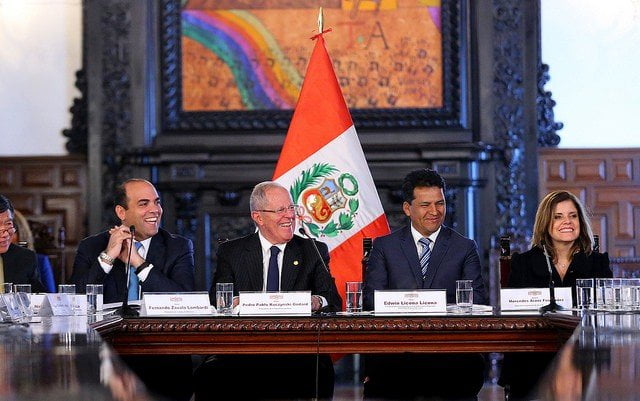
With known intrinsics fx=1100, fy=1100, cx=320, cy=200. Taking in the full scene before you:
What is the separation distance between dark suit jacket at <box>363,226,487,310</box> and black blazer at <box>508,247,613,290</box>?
172 mm

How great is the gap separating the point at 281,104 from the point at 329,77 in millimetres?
1401

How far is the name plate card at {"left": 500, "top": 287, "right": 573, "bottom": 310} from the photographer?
4.31 m

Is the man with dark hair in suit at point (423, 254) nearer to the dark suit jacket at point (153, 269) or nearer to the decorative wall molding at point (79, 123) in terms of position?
the dark suit jacket at point (153, 269)

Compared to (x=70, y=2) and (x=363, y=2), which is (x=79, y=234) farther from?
(x=363, y=2)

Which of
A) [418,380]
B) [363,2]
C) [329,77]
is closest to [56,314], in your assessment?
[418,380]

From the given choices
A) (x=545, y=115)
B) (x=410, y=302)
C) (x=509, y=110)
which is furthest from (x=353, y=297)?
(x=545, y=115)

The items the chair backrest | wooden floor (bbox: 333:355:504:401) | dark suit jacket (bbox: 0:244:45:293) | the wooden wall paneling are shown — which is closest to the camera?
the chair backrest

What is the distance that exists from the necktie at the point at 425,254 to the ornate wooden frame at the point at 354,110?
264 centimetres

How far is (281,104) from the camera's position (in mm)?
7668

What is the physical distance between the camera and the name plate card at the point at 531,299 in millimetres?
4309

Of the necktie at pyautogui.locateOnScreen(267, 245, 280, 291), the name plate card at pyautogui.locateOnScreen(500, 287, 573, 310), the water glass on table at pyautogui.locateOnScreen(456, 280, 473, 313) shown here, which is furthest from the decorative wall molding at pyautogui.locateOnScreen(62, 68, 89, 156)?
the name plate card at pyautogui.locateOnScreen(500, 287, 573, 310)

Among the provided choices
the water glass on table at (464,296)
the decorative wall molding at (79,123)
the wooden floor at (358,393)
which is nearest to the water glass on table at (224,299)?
the water glass on table at (464,296)

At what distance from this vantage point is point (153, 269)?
4938 millimetres

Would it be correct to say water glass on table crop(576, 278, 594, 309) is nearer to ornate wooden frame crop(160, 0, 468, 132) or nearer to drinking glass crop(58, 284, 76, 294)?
drinking glass crop(58, 284, 76, 294)
